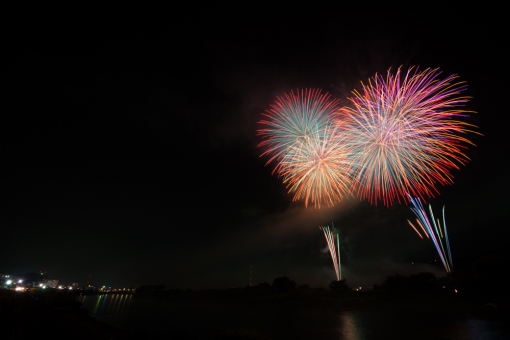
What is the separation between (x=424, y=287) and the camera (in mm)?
59219

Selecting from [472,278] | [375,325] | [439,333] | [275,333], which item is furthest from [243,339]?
[472,278]

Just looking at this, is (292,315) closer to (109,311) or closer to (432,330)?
(432,330)

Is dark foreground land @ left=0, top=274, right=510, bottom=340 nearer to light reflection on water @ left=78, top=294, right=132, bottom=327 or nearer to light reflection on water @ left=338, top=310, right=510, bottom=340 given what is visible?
light reflection on water @ left=338, top=310, right=510, bottom=340

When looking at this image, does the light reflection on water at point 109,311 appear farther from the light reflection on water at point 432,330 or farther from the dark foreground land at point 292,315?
the light reflection on water at point 432,330

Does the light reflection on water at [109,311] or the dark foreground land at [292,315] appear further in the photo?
the light reflection on water at [109,311]

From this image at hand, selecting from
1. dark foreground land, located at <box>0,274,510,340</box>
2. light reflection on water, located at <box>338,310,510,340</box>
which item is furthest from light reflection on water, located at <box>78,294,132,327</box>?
light reflection on water, located at <box>338,310,510,340</box>

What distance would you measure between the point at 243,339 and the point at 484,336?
25.6 m

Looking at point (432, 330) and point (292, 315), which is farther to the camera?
point (292, 315)

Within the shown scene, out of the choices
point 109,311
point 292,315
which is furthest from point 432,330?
point 109,311

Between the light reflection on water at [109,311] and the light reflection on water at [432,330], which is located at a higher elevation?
the light reflection on water at [109,311]

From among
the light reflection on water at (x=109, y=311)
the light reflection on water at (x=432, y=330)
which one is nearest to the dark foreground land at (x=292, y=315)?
the light reflection on water at (x=432, y=330)

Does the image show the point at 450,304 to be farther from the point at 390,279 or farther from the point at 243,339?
the point at 243,339

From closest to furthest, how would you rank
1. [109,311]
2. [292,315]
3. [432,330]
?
[432,330], [292,315], [109,311]

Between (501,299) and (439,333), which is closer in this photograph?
(439,333)
